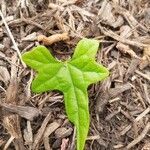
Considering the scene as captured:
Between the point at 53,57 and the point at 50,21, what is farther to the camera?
the point at 50,21

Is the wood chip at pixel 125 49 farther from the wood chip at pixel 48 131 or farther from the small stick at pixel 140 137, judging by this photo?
the wood chip at pixel 48 131

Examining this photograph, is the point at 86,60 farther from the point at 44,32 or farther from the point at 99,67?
the point at 44,32

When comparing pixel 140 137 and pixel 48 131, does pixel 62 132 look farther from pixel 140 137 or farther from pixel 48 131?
pixel 140 137

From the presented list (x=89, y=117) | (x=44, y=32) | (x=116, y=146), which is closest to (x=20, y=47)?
(x=44, y=32)

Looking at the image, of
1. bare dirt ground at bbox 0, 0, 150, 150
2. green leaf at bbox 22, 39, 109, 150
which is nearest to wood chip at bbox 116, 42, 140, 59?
bare dirt ground at bbox 0, 0, 150, 150

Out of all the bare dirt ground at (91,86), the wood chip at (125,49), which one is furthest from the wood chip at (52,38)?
the wood chip at (125,49)

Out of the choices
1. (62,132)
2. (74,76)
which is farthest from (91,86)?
(62,132)

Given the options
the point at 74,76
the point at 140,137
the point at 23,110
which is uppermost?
the point at 74,76
